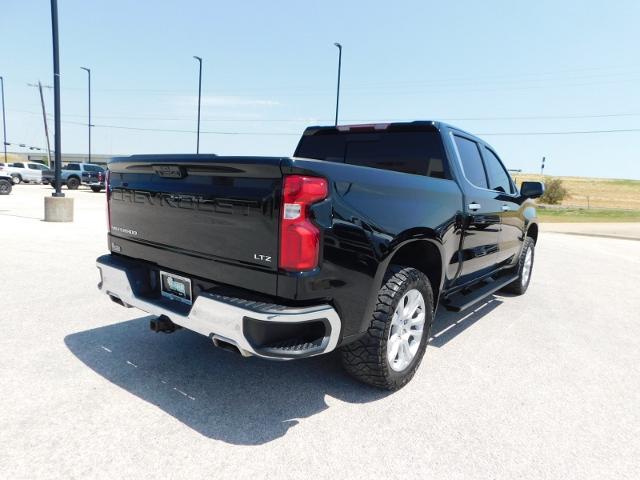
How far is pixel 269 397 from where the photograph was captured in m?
2.82

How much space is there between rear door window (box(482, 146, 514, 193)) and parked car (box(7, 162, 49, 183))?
3596cm

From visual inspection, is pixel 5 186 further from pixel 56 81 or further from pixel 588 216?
pixel 588 216

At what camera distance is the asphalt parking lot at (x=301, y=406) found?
218cm

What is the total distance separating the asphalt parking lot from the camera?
218cm

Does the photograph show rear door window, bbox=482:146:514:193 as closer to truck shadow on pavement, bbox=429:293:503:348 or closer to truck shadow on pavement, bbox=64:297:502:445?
truck shadow on pavement, bbox=429:293:503:348

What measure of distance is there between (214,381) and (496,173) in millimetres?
3659

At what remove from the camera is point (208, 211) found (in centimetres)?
249

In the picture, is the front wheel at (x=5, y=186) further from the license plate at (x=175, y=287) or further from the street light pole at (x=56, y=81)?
the license plate at (x=175, y=287)

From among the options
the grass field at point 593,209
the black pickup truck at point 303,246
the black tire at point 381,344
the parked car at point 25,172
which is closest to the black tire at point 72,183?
the parked car at point 25,172

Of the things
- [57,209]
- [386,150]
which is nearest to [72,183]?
[57,209]

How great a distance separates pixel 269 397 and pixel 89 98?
45122 mm

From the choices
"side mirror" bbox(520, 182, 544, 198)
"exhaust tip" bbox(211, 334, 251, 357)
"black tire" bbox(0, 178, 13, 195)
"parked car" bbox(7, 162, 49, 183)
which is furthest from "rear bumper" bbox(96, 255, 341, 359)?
"parked car" bbox(7, 162, 49, 183)

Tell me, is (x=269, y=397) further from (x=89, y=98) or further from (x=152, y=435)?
(x=89, y=98)

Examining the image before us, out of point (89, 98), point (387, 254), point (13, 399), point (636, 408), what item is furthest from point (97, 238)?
point (89, 98)
